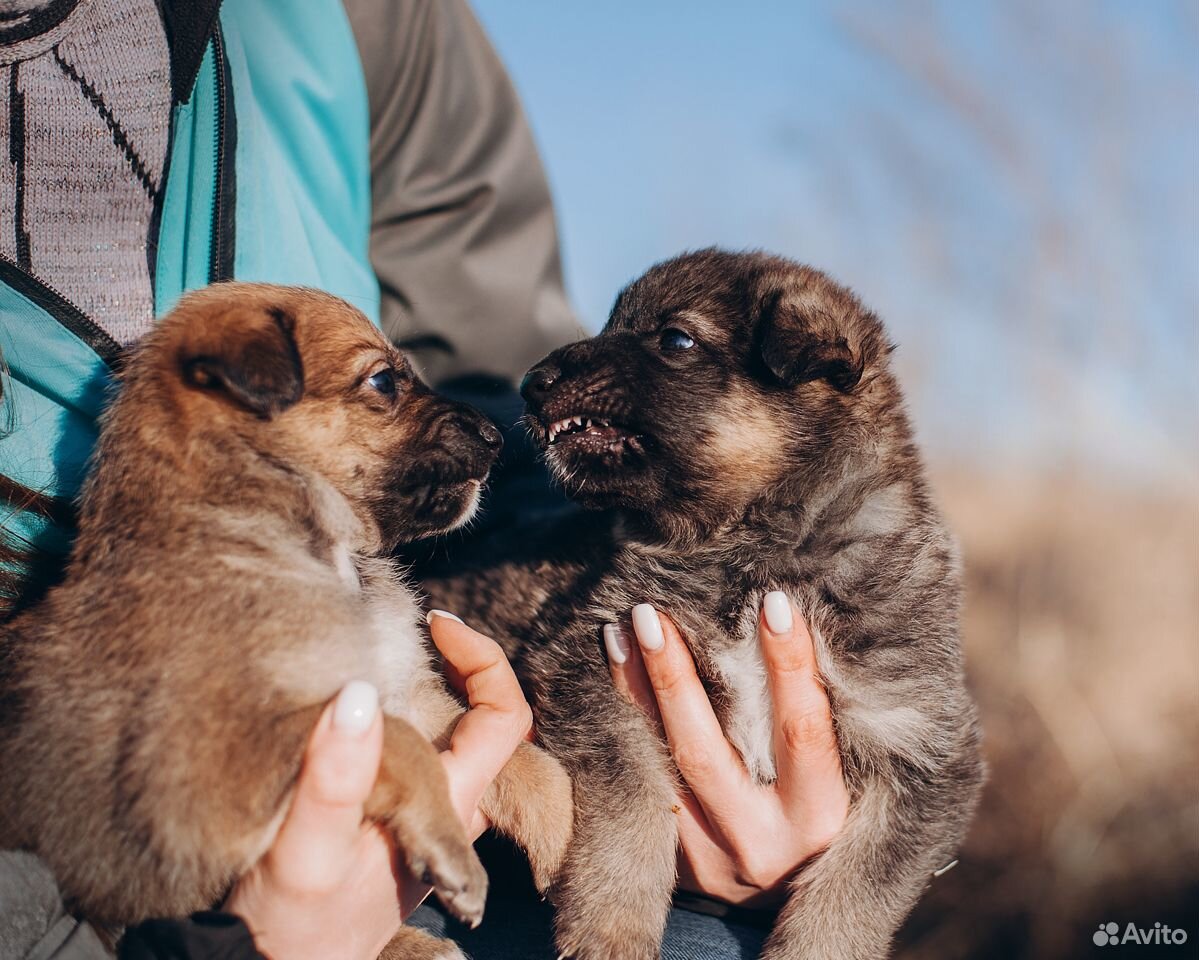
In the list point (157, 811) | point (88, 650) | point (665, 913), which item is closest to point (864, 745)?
point (665, 913)

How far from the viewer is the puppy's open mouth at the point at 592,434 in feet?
9.27

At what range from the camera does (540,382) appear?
111 inches

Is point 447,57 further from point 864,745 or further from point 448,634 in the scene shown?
point 864,745

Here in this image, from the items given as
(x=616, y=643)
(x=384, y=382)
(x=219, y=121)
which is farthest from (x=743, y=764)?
(x=219, y=121)

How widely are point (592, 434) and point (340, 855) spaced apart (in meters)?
1.29

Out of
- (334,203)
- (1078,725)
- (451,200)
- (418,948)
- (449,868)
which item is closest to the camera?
(449,868)

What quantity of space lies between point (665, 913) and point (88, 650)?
1472mm

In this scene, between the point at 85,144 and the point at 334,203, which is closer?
the point at 85,144

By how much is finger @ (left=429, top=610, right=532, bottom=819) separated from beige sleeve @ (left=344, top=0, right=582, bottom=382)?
980 mm

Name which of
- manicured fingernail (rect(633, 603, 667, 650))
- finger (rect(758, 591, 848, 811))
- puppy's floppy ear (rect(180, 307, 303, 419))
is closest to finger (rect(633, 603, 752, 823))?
manicured fingernail (rect(633, 603, 667, 650))

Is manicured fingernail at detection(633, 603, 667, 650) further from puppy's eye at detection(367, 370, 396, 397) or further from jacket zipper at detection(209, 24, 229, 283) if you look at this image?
jacket zipper at detection(209, 24, 229, 283)

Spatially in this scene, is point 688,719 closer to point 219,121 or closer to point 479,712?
point 479,712

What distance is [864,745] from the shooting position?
2633 mm

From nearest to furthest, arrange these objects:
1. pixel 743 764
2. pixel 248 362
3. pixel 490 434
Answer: pixel 248 362
pixel 490 434
pixel 743 764
